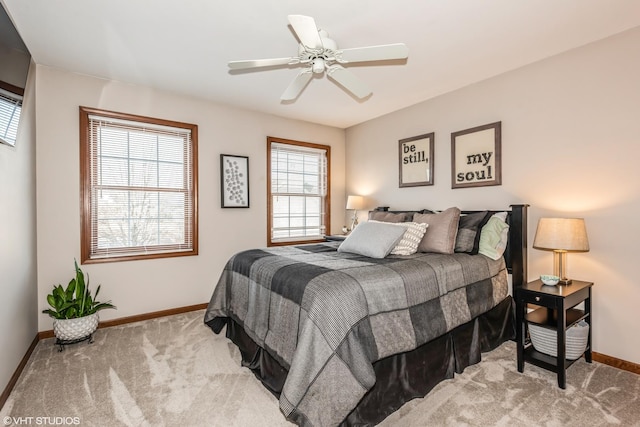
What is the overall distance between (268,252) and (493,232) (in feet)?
6.64

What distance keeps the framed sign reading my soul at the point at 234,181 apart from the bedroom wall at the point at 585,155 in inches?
104

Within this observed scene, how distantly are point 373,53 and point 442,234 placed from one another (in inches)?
64.2

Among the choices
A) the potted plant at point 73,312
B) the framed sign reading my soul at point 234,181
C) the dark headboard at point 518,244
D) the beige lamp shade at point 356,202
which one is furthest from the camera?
the beige lamp shade at point 356,202

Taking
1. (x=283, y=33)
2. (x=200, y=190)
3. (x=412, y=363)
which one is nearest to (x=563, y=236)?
(x=412, y=363)

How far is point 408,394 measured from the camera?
6.29ft

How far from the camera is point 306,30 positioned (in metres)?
1.77

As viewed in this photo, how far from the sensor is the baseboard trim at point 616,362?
231cm

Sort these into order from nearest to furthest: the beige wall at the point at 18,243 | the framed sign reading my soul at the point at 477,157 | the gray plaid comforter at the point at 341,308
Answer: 1. the gray plaid comforter at the point at 341,308
2. the beige wall at the point at 18,243
3. the framed sign reading my soul at the point at 477,157

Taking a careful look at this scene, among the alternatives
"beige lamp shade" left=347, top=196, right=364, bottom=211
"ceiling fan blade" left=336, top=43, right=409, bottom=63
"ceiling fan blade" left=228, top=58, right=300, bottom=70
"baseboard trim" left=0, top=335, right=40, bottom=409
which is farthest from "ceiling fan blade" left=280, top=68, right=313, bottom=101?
"baseboard trim" left=0, top=335, right=40, bottom=409

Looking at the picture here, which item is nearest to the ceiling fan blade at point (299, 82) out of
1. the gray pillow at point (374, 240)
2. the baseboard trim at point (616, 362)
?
the gray pillow at point (374, 240)

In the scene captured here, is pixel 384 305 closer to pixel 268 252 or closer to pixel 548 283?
pixel 268 252

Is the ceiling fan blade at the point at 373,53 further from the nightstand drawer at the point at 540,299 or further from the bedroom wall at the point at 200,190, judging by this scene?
the bedroom wall at the point at 200,190

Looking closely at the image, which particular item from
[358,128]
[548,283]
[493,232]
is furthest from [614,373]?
[358,128]

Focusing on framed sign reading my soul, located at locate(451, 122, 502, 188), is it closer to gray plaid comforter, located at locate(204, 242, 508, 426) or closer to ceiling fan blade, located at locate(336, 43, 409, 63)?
gray plaid comforter, located at locate(204, 242, 508, 426)
